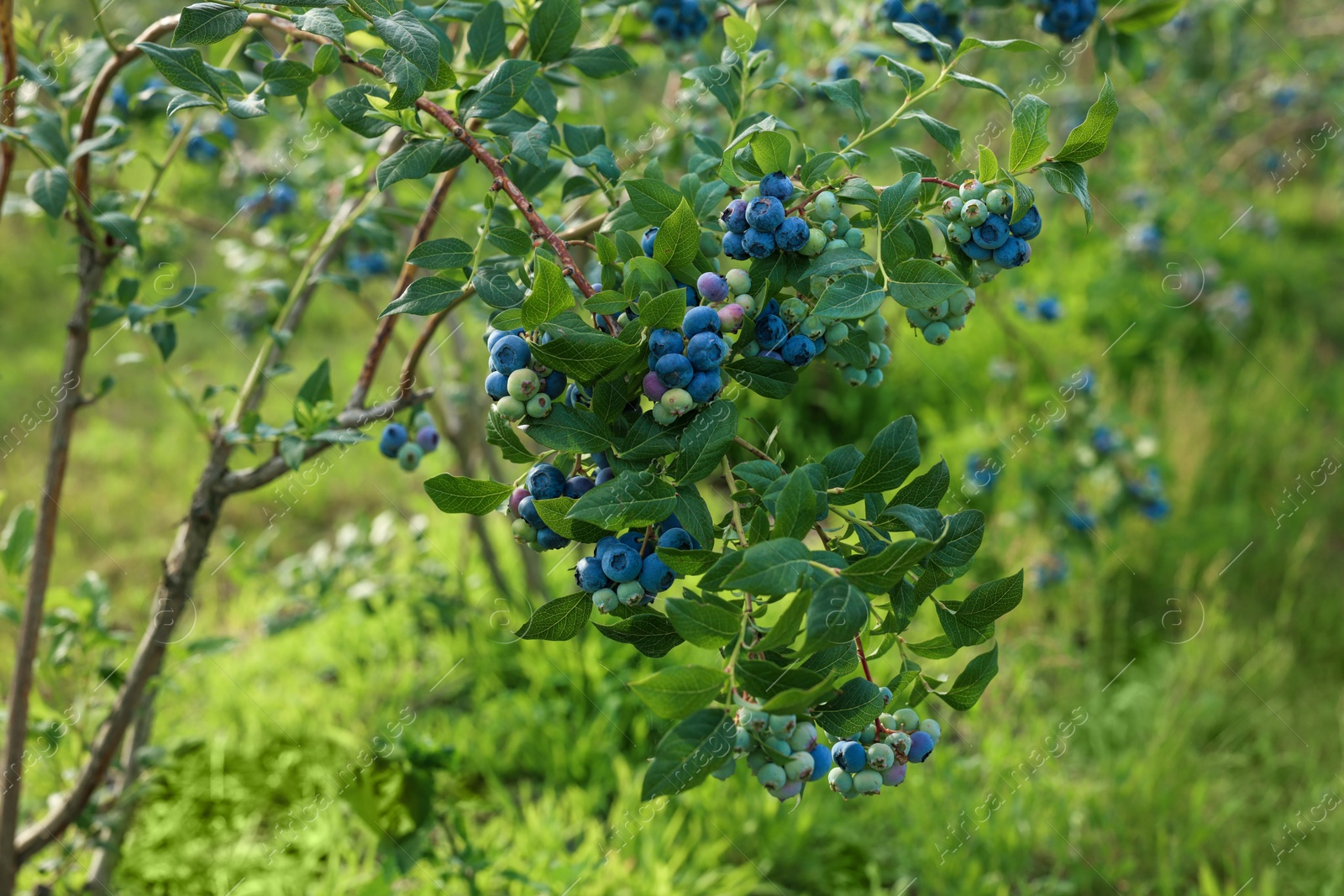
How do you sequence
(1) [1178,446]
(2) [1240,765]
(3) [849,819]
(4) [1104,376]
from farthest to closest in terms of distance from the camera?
(4) [1104,376]
(1) [1178,446]
(2) [1240,765]
(3) [849,819]

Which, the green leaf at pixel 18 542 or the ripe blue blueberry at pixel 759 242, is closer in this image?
the ripe blue blueberry at pixel 759 242

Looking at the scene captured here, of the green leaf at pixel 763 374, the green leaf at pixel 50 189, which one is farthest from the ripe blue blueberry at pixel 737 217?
the green leaf at pixel 50 189

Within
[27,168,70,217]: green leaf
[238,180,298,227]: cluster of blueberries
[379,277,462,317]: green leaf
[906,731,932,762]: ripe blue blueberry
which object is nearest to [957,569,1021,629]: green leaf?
[906,731,932,762]: ripe blue blueberry

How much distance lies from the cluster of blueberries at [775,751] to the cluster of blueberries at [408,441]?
2.20ft

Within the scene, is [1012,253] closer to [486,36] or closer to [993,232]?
[993,232]

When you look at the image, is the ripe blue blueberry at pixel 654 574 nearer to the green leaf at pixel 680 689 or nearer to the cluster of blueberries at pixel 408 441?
the green leaf at pixel 680 689

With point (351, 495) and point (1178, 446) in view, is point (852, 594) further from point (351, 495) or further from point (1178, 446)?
point (351, 495)

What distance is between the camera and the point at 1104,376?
374cm

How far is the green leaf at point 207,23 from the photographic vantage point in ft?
2.69

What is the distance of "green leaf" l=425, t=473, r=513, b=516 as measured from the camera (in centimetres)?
79

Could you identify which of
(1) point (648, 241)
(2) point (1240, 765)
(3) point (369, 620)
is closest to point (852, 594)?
(1) point (648, 241)

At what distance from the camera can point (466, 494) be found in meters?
0.81

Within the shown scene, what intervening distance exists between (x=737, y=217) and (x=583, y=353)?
0.20 m

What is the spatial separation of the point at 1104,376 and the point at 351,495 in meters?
2.95
